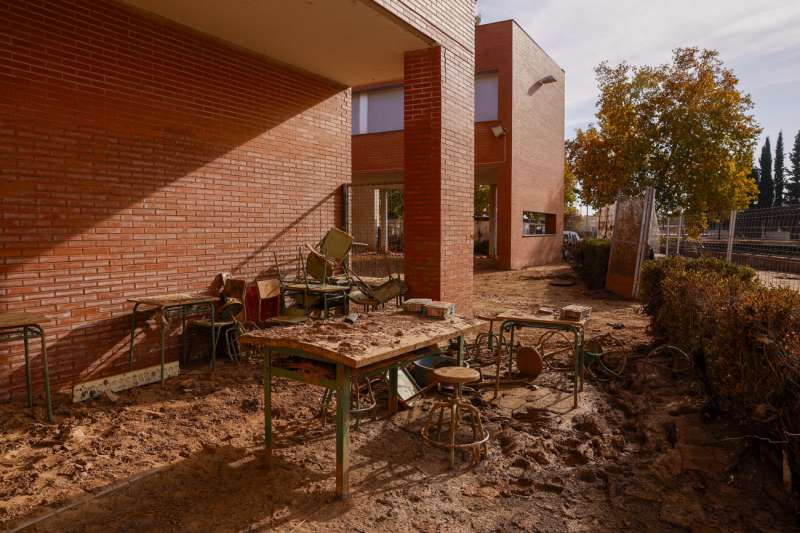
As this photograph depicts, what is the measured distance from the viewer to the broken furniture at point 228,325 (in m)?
6.38

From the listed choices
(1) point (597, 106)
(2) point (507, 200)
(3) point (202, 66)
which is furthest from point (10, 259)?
(1) point (597, 106)

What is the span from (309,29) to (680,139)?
16.5m

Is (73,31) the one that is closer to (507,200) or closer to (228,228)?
(228,228)

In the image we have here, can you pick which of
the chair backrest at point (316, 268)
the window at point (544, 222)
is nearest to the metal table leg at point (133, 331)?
the chair backrest at point (316, 268)

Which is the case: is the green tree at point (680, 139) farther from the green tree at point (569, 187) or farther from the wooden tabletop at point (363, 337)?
the wooden tabletop at point (363, 337)

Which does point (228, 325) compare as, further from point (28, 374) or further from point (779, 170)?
point (779, 170)

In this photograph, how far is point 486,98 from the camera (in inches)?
720

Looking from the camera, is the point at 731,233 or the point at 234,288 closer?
A: the point at 234,288

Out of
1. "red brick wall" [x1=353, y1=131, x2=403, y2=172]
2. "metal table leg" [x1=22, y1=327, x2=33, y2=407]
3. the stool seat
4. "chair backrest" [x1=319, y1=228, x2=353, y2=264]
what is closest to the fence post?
"chair backrest" [x1=319, y1=228, x2=353, y2=264]

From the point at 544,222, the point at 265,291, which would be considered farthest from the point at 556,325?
the point at 544,222

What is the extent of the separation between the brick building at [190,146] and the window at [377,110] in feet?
35.7

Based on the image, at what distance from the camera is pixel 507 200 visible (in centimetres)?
1825

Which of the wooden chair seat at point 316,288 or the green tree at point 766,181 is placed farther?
the green tree at point 766,181

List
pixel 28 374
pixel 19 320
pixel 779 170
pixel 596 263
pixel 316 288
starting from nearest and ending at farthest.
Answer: pixel 19 320, pixel 28 374, pixel 316 288, pixel 596 263, pixel 779 170
